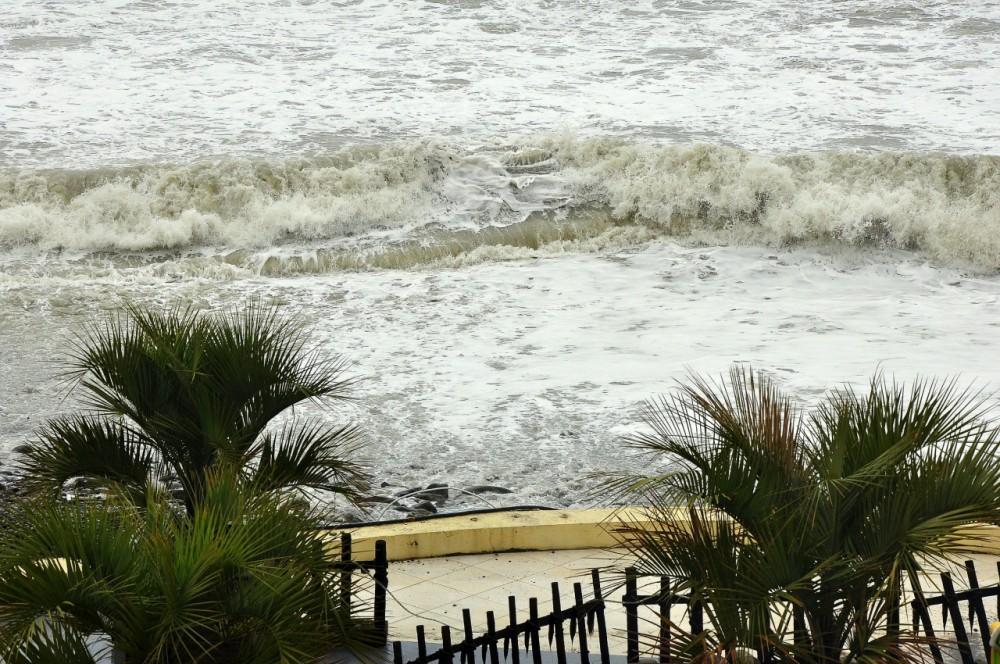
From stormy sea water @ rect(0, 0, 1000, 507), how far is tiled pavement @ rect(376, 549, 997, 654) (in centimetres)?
283

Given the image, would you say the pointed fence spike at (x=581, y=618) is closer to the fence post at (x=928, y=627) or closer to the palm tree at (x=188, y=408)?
the palm tree at (x=188, y=408)

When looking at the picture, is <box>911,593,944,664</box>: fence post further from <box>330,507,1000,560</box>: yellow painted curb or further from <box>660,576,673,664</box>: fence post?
<box>330,507,1000,560</box>: yellow painted curb

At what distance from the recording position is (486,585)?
21.8 feet

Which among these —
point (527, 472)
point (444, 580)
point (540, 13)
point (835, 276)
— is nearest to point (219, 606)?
point (444, 580)

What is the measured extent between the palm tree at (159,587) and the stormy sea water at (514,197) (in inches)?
233

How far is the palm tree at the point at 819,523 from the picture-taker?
396 centimetres

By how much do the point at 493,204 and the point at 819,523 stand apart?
15828mm

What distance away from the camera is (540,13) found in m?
30.1

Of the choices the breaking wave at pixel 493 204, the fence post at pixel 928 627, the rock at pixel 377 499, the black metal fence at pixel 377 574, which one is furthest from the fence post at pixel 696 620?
the breaking wave at pixel 493 204

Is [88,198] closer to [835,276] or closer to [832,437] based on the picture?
[835,276]

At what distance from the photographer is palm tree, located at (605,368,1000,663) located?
3955mm

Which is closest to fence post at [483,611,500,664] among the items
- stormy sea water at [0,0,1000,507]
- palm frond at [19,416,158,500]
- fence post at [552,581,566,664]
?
fence post at [552,581,566,664]

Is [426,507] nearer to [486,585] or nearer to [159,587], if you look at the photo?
[486,585]

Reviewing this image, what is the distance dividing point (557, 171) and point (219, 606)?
17.4m
